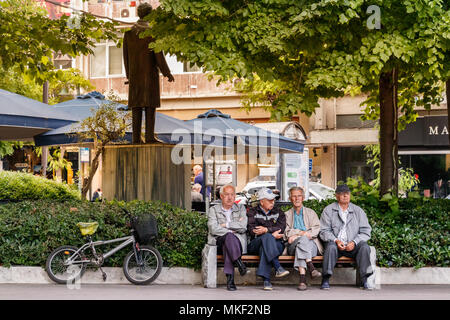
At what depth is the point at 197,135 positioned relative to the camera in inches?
519

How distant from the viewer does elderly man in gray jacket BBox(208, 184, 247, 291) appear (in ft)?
27.8

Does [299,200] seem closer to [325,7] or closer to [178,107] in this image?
[325,7]

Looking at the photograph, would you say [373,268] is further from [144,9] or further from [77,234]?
[144,9]

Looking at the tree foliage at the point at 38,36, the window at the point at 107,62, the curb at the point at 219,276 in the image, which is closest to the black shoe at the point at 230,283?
the curb at the point at 219,276

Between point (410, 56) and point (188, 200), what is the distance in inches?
189

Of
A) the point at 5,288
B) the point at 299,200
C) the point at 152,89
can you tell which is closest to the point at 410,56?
A: the point at 299,200

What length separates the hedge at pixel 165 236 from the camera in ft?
29.7

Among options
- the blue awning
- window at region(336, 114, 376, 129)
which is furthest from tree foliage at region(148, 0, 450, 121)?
window at region(336, 114, 376, 129)

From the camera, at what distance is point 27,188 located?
570 inches

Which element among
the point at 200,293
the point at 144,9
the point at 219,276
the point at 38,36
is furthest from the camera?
the point at 38,36

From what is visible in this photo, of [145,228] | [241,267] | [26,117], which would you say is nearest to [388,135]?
[241,267]

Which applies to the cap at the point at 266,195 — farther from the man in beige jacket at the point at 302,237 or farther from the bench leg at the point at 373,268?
the bench leg at the point at 373,268

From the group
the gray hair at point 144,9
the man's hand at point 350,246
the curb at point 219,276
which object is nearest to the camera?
the man's hand at point 350,246

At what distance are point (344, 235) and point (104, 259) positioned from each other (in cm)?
323
